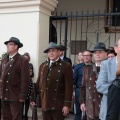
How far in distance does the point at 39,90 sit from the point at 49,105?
16.4 inches

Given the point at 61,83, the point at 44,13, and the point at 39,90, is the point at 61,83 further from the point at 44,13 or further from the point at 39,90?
the point at 44,13

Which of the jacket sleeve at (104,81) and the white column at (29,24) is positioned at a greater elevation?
the white column at (29,24)

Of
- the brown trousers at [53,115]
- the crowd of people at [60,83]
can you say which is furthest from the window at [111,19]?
the brown trousers at [53,115]

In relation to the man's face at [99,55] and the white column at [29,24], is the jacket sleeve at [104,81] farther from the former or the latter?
the white column at [29,24]

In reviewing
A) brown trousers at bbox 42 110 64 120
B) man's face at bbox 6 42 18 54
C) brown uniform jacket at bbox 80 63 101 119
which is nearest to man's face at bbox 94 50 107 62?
brown uniform jacket at bbox 80 63 101 119

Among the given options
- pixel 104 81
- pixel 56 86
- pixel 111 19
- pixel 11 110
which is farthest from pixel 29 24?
pixel 111 19

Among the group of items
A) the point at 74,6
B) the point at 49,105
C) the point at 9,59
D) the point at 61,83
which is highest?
the point at 74,6

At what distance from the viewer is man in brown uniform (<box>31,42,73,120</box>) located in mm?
4430

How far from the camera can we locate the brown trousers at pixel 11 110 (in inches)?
194

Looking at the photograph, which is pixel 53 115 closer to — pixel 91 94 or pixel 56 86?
pixel 56 86

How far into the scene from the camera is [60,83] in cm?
451

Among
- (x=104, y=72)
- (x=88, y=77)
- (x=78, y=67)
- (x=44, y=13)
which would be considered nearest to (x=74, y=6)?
(x=44, y=13)

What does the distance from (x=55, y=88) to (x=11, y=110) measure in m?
1.04

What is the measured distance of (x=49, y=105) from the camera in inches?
174
